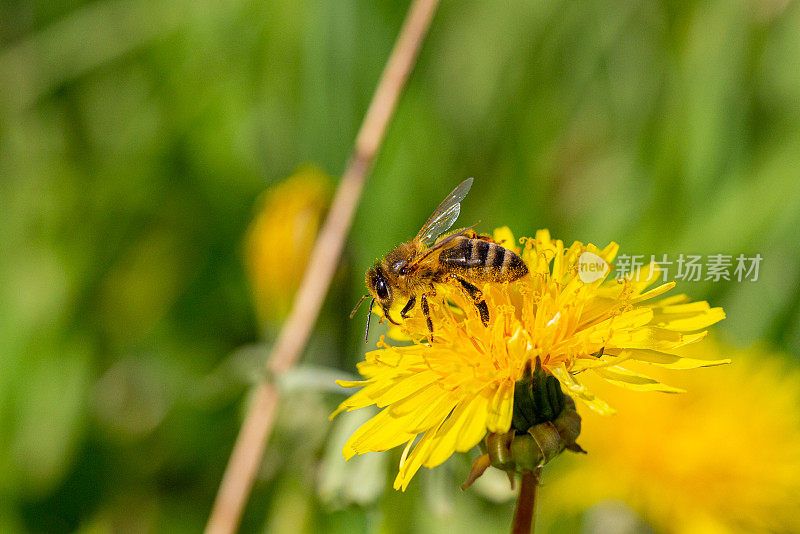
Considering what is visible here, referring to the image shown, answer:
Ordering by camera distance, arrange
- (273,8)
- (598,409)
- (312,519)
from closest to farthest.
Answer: (598,409) → (312,519) → (273,8)

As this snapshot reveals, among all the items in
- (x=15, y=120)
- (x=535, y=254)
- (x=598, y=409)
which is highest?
(x=15, y=120)

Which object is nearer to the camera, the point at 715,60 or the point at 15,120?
the point at 715,60

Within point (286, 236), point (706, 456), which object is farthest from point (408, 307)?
point (706, 456)

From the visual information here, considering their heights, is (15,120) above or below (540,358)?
above

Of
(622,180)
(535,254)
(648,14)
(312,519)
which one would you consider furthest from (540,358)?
(648,14)

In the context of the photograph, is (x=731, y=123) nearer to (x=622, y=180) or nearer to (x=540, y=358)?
(x=622, y=180)

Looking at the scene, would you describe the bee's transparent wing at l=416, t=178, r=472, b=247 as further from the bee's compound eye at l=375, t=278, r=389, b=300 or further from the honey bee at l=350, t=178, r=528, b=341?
the bee's compound eye at l=375, t=278, r=389, b=300

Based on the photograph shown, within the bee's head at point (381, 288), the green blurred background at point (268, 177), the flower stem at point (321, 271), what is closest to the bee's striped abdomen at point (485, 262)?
the bee's head at point (381, 288)
